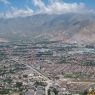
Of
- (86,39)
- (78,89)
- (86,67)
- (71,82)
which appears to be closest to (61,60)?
(86,67)

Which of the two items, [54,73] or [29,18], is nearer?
[54,73]

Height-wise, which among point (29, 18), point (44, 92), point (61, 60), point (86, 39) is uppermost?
point (29, 18)

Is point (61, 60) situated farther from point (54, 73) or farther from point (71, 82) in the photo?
point (71, 82)

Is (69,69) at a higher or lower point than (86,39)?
lower

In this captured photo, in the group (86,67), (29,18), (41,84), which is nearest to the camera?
(41,84)

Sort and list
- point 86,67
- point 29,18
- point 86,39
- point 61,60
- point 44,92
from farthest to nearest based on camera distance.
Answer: point 29,18
point 86,39
point 61,60
point 86,67
point 44,92

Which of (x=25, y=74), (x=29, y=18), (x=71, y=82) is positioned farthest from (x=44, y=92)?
(x=29, y=18)

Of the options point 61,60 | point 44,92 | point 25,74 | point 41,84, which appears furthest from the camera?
point 61,60

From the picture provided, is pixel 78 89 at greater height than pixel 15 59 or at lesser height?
lesser

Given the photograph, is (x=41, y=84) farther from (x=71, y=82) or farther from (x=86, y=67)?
(x=86, y=67)
